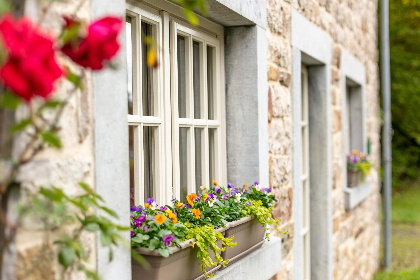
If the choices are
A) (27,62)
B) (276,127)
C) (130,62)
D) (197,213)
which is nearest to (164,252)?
(197,213)

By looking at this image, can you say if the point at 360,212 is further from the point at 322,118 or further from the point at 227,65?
the point at 227,65

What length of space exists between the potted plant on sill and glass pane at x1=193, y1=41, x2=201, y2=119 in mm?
3451

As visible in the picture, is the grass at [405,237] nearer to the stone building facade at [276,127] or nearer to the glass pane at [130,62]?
the stone building facade at [276,127]

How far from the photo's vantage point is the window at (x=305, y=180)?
5031 mm

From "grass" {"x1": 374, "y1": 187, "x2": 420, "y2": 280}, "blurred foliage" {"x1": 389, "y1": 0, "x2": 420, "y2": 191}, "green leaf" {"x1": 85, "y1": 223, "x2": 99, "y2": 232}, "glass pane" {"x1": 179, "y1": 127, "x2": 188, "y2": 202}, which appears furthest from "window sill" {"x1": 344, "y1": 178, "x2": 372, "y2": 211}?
"blurred foliage" {"x1": 389, "y1": 0, "x2": 420, "y2": 191}

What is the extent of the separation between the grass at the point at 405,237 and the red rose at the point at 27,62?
7.16 meters

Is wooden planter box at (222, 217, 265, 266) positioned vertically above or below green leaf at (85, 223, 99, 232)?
below

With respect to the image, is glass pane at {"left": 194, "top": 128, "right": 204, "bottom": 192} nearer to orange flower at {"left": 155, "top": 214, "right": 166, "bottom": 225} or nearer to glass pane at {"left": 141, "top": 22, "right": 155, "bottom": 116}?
glass pane at {"left": 141, "top": 22, "right": 155, "bottom": 116}

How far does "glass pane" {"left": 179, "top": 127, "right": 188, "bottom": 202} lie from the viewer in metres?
2.95

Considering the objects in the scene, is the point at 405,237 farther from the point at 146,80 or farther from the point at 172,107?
the point at 146,80

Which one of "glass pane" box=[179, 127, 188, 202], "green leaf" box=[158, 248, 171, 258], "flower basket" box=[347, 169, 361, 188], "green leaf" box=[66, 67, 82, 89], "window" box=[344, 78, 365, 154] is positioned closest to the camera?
"green leaf" box=[66, 67, 82, 89]

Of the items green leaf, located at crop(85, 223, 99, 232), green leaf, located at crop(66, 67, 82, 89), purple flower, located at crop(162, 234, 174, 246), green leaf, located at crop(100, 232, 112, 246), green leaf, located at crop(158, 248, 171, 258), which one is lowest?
green leaf, located at crop(158, 248, 171, 258)

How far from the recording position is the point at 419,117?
14.8m

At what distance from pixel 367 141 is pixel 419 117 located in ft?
26.1
